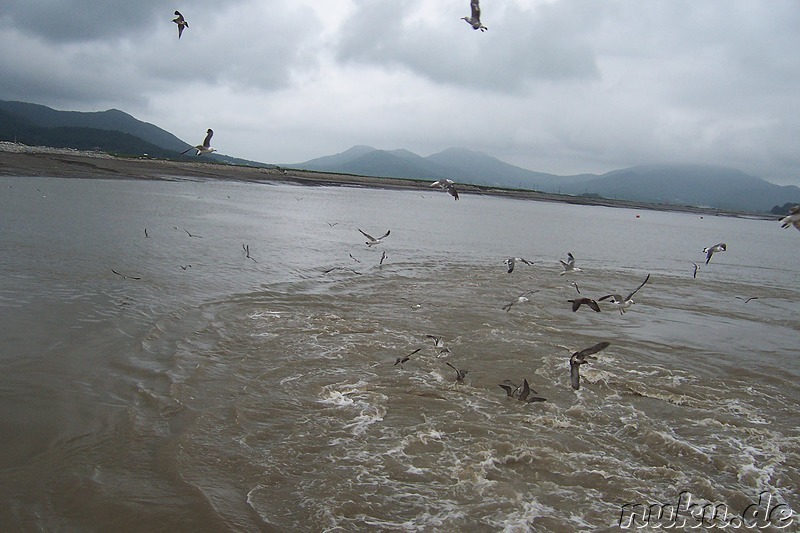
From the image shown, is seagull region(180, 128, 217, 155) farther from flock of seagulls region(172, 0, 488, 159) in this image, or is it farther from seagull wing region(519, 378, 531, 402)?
seagull wing region(519, 378, 531, 402)

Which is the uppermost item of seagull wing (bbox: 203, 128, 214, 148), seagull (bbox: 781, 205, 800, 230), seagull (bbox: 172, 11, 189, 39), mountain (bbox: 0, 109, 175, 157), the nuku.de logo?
mountain (bbox: 0, 109, 175, 157)

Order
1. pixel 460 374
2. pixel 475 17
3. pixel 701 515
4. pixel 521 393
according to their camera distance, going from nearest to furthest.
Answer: pixel 701 515 < pixel 521 393 < pixel 460 374 < pixel 475 17

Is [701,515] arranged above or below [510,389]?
below

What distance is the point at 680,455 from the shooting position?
711cm

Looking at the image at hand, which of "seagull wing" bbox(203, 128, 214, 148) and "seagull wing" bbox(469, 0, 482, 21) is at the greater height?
"seagull wing" bbox(469, 0, 482, 21)

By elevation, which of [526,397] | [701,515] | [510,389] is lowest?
[701,515]

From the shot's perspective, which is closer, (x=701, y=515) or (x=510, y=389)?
(x=701, y=515)

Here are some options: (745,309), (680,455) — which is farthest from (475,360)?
(745,309)

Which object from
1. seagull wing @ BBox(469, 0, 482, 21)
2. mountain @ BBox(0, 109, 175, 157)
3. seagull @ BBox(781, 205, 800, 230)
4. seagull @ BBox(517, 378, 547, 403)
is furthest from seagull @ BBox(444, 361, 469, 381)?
mountain @ BBox(0, 109, 175, 157)

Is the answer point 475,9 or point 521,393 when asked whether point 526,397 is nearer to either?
point 521,393

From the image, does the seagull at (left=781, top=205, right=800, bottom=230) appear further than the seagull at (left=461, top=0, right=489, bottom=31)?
No

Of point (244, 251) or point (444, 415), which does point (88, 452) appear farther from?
point (244, 251)

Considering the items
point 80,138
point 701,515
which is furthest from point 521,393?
point 80,138

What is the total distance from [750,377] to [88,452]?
12.1 metres
